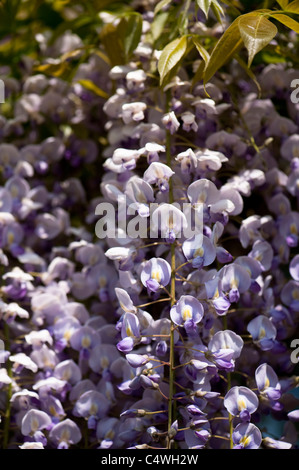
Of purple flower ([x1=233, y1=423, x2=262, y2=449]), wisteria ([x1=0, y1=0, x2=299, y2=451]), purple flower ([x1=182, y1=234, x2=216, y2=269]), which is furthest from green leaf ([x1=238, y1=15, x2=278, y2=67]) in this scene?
purple flower ([x1=233, y1=423, x2=262, y2=449])

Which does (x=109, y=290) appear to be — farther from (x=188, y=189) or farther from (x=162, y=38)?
(x=162, y=38)

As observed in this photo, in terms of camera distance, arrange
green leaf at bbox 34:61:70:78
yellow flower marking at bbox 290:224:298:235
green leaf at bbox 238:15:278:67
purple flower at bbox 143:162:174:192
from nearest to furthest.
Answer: green leaf at bbox 238:15:278:67 < purple flower at bbox 143:162:174:192 < yellow flower marking at bbox 290:224:298:235 < green leaf at bbox 34:61:70:78

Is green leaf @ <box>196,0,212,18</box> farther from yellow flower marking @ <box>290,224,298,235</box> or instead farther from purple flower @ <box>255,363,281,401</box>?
purple flower @ <box>255,363,281,401</box>

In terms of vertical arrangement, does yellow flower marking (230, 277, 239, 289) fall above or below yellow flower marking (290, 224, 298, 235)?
above

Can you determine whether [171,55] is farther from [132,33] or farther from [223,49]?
[132,33]

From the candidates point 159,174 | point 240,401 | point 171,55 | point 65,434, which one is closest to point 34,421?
point 65,434

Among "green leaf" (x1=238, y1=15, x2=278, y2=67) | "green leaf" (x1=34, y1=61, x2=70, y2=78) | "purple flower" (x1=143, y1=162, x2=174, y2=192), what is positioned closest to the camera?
"green leaf" (x1=238, y1=15, x2=278, y2=67)

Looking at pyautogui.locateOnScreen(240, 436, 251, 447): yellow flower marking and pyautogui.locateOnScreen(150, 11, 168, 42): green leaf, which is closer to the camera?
pyautogui.locateOnScreen(240, 436, 251, 447): yellow flower marking
